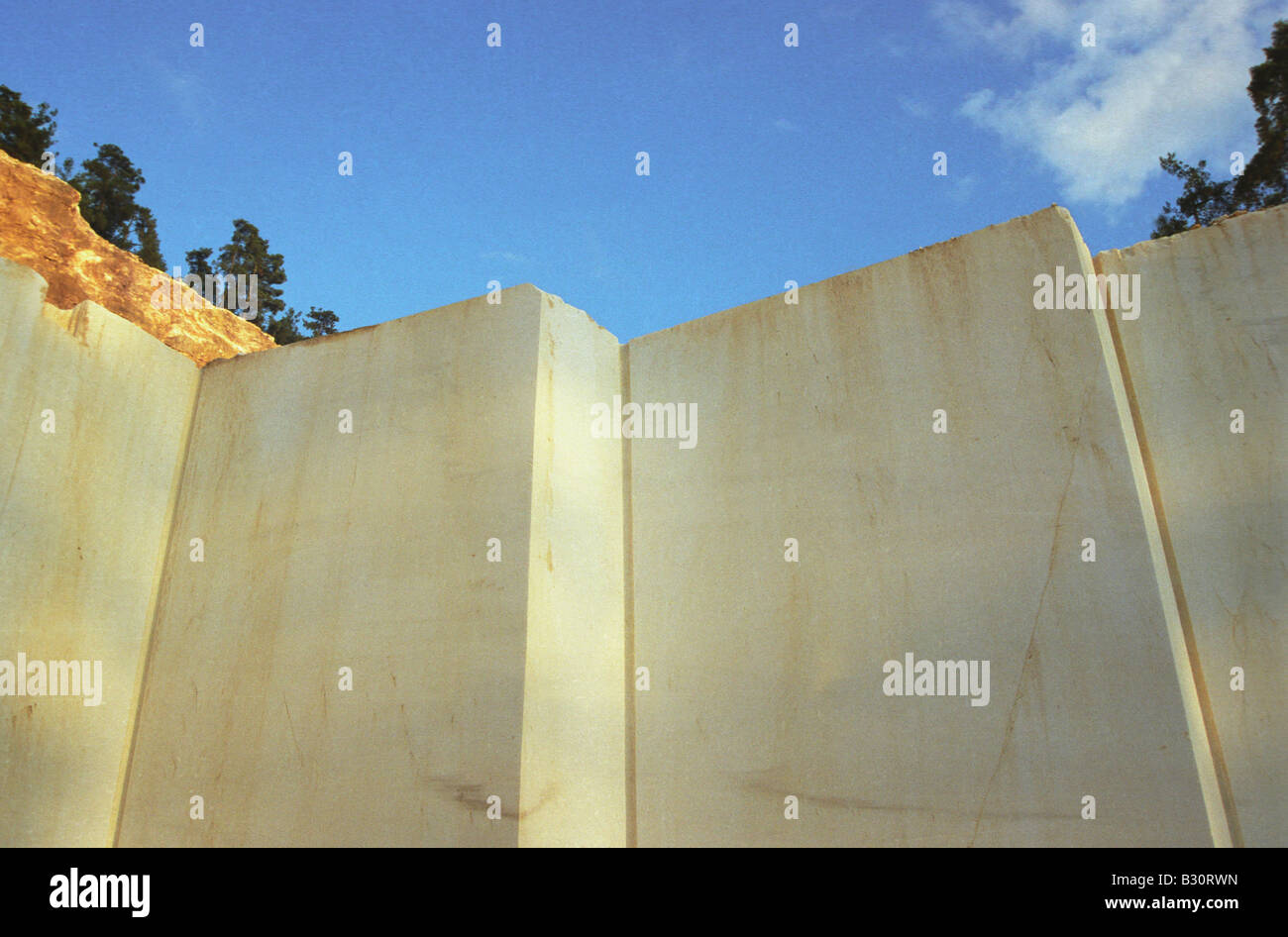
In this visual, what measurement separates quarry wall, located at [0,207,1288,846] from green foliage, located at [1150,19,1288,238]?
13.3 meters

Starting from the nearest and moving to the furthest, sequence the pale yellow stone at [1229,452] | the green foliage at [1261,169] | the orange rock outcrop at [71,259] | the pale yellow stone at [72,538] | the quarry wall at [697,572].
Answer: the pale yellow stone at [1229,452] < the quarry wall at [697,572] < the pale yellow stone at [72,538] < the orange rock outcrop at [71,259] < the green foliage at [1261,169]

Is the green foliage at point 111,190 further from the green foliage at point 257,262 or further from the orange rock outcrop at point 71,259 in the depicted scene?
the orange rock outcrop at point 71,259

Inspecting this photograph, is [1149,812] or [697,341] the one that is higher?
[697,341]

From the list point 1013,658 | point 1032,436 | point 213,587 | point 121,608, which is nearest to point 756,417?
point 1032,436

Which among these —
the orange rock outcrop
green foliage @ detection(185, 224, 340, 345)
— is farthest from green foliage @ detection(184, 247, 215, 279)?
the orange rock outcrop

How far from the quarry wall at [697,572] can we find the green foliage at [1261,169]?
1329 centimetres

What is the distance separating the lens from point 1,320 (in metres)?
3.43

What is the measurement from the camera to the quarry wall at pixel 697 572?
8.89 feet

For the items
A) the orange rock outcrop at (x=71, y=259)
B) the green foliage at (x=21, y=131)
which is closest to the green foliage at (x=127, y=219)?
the green foliage at (x=21, y=131)

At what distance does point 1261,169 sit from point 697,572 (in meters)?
15.1

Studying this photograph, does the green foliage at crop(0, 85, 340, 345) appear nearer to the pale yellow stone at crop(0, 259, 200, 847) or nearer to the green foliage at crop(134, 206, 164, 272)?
the green foliage at crop(134, 206, 164, 272)

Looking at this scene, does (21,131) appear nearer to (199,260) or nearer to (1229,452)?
(199,260)
